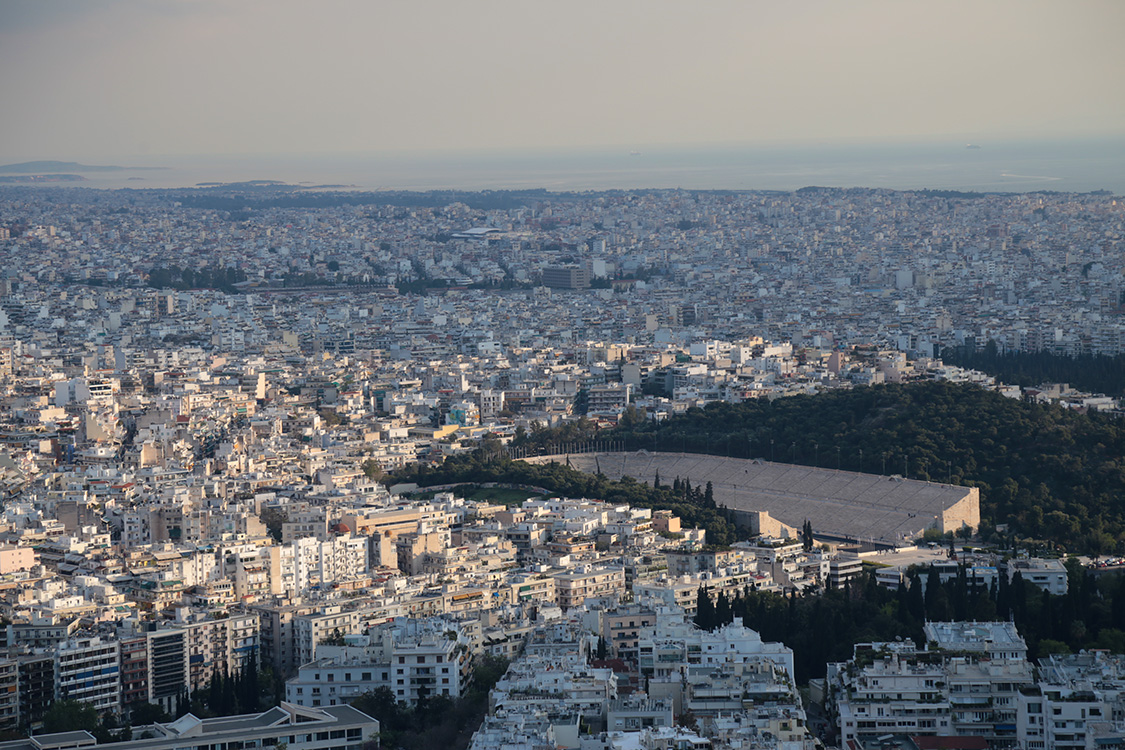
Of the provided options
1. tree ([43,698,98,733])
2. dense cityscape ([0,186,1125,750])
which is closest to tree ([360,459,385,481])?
dense cityscape ([0,186,1125,750])

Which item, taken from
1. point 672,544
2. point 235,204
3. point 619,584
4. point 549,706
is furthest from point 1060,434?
point 235,204

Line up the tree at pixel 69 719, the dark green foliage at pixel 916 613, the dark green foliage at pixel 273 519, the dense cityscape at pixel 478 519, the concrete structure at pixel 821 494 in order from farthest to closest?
the concrete structure at pixel 821 494
the dark green foliage at pixel 273 519
the dark green foliage at pixel 916 613
the tree at pixel 69 719
the dense cityscape at pixel 478 519

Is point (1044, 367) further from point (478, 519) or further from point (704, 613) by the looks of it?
point (704, 613)

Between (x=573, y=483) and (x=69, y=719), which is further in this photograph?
(x=573, y=483)

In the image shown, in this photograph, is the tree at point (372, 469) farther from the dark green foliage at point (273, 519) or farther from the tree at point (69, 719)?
the tree at point (69, 719)

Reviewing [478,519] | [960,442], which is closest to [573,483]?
[478,519]

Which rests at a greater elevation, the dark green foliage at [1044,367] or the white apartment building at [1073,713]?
the white apartment building at [1073,713]

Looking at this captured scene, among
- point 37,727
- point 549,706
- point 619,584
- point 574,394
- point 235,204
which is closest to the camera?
point 549,706

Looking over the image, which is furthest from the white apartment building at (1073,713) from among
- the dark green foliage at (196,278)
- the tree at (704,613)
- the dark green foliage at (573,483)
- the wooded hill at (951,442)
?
the dark green foliage at (196,278)

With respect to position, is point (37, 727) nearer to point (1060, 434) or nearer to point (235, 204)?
point (1060, 434)

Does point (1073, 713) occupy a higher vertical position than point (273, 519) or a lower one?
higher

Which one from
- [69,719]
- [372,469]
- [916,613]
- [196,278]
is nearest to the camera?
[69,719]
